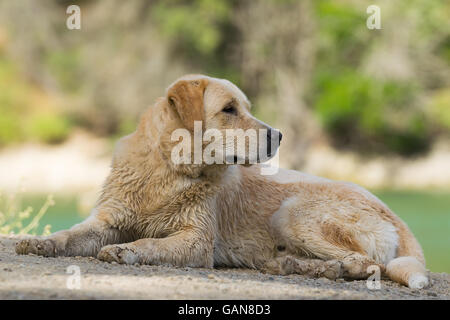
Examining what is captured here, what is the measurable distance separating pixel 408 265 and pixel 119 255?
7.64 ft

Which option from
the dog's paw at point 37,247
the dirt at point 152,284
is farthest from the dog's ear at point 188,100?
the dog's paw at point 37,247

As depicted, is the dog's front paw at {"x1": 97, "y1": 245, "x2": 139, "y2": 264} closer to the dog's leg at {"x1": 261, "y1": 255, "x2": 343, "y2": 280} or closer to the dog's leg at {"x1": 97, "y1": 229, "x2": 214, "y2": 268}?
the dog's leg at {"x1": 97, "y1": 229, "x2": 214, "y2": 268}

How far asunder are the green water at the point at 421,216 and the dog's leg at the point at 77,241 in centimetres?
782

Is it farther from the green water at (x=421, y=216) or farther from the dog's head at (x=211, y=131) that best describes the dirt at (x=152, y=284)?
the green water at (x=421, y=216)

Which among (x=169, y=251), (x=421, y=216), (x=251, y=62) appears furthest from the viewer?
(x=251, y=62)

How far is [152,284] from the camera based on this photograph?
390cm

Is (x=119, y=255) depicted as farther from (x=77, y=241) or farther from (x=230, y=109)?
(x=230, y=109)

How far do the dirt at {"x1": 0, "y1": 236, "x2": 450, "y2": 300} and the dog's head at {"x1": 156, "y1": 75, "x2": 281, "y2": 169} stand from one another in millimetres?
968

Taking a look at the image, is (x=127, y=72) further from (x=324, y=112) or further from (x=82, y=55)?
(x=324, y=112)

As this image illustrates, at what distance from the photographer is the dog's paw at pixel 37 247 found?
4.77m

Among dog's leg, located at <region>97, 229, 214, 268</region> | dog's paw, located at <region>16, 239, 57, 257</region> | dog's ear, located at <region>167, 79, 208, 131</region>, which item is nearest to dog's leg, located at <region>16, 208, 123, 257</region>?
dog's paw, located at <region>16, 239, 57, 257</region>

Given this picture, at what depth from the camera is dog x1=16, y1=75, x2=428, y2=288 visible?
16.5ft

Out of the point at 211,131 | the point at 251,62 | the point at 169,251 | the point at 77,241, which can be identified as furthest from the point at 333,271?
the point at 251,62

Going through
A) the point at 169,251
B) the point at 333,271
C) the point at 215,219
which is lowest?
the point at 333,271
